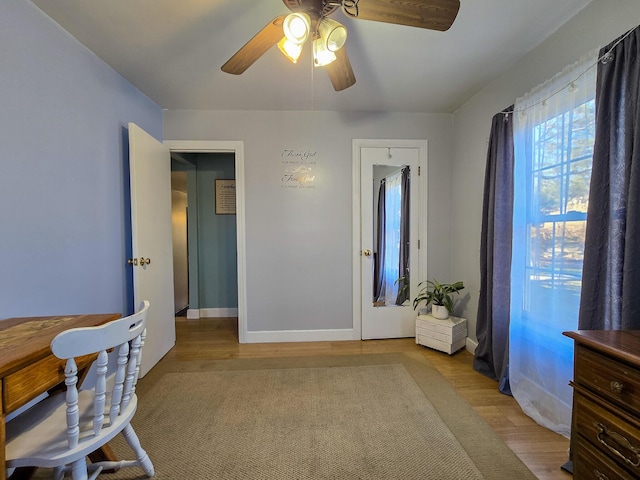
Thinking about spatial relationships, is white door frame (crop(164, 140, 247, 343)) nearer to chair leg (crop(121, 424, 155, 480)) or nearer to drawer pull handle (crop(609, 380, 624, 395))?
chair leg (crop(121, 424, 155, 480))

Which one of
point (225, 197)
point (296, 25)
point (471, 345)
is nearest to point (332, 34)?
point (296, 25)

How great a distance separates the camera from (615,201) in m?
1.21

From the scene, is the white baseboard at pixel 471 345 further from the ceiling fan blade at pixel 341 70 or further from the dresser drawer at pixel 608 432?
the ceiling fan blade at pixel 341 70

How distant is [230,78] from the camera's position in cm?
210

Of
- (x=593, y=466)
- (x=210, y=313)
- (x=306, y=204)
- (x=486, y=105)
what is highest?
(x=486, y=105)

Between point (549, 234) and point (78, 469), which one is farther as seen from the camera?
point (549, 234)

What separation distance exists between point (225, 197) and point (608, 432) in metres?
3.80

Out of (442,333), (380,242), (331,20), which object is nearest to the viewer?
(331,20)

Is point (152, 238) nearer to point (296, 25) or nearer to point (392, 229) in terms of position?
point (296, 25)

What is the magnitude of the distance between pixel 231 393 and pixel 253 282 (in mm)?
1088

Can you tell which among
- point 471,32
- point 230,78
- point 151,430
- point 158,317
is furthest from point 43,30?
point 471,32

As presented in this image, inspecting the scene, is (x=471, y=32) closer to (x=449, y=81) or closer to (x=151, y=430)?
(x=449, y=81)

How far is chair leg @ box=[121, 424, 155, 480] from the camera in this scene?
1.15 metres

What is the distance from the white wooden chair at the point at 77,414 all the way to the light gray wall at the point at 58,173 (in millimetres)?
617
